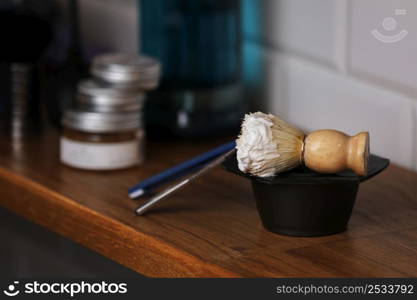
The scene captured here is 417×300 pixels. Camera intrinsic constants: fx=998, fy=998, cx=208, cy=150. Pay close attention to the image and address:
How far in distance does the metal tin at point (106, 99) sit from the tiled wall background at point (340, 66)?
0.55 ft

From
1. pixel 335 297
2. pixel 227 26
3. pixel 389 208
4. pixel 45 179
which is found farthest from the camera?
pixel 227 26

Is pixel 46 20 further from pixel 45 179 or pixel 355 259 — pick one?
pixel 355 259

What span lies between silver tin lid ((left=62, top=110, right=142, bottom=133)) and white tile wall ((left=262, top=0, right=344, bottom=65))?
186 mm

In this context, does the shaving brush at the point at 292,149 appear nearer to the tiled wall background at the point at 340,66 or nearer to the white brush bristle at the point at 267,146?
the white brush bristle at the point at 267,146

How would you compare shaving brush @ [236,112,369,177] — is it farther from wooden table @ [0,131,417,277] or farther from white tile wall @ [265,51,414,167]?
white tile wall @ [265,51,414,167]

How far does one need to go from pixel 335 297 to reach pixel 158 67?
38cm

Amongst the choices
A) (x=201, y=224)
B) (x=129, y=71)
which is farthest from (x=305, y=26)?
(x=201, y=224)

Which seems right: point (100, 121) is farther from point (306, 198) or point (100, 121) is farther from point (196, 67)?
point (306, 198)

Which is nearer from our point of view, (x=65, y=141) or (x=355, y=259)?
(x=355, y=259)

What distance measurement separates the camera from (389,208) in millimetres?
806

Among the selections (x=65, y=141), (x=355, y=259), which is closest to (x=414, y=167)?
(x=355, y=259)

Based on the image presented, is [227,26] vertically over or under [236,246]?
over

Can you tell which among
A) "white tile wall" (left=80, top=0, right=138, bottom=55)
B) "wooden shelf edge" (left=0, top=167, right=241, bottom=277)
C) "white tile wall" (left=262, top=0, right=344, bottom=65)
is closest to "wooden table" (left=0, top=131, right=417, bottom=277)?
"wooden shelf edge" (left=0, top=167, right=241, bottom=277)

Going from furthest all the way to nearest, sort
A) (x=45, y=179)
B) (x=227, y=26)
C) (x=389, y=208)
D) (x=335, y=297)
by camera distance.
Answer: (x=227, y=26)
(x=45, y=179)
(x=389, y=208)
(x=335, y=297)
